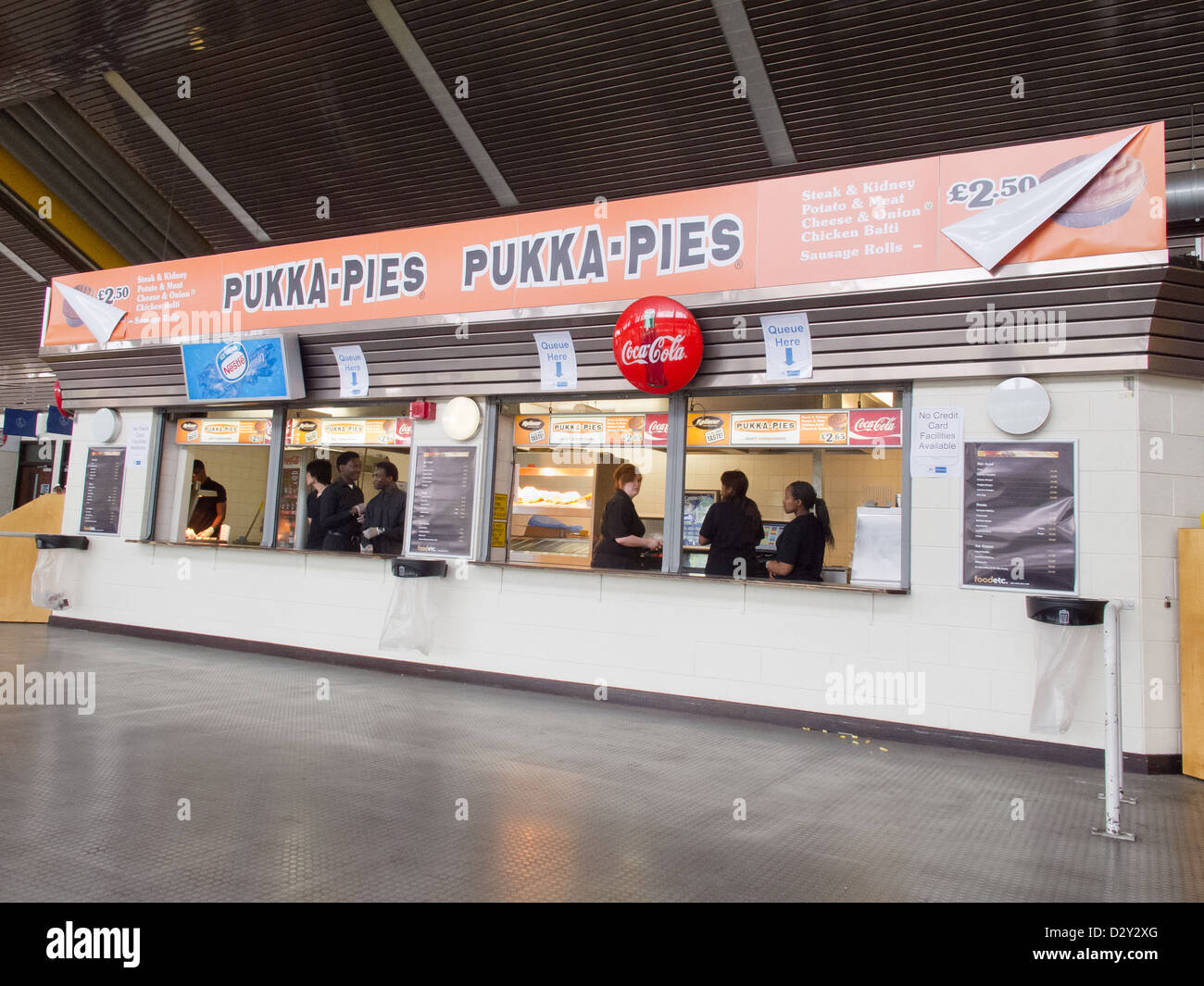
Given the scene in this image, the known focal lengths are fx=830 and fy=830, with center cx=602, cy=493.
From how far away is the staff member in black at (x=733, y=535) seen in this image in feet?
19.3

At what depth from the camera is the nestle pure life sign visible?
7.03 m

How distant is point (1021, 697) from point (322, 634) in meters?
5.24

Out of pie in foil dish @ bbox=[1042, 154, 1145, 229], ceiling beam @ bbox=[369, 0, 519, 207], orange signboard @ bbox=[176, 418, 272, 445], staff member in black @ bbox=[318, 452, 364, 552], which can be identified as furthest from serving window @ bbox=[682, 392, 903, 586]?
ceiling beam @ bbox=[369, 0, 519, 207]

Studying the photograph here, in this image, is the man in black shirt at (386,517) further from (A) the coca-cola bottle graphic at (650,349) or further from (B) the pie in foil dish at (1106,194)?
(B) the pie in foil dish at (1106,194)

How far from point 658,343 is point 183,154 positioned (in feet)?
30.3

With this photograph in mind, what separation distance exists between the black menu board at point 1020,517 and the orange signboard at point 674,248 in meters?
1.12

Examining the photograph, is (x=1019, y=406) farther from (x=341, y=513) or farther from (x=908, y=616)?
(x=341, y=513)

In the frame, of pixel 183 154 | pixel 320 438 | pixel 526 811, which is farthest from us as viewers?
pixel 183 154

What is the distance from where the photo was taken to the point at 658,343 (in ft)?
17.7

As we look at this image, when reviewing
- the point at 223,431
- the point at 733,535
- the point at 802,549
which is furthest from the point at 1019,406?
the point at 223,431

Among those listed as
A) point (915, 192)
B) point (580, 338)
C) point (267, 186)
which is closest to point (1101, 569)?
point (915, 192)

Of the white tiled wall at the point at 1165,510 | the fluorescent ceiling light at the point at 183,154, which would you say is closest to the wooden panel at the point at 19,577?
the fluorescent ceiling light at the point at 183,154

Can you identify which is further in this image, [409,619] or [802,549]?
[409,619]
